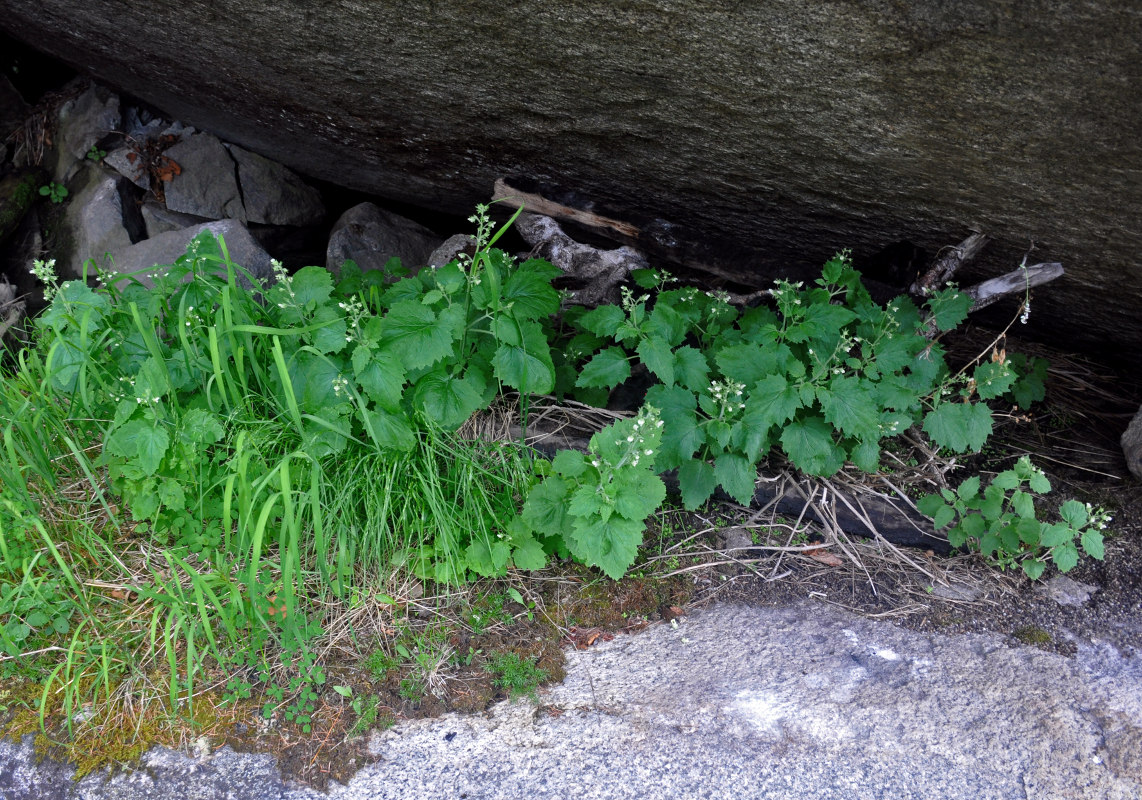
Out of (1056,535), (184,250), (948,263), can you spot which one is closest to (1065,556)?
(1056,535)

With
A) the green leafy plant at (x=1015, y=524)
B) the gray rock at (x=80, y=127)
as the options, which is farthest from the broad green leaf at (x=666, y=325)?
the gray rock at (x=80, y=127)

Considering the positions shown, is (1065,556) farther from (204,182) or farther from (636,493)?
(204,182)

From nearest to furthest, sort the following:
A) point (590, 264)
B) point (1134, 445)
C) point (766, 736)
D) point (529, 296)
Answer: point (766, 736)
point (529, 296)
point (1134, 445)
point (590, 264)

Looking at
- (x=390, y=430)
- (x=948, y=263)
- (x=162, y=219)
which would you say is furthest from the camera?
(x=162, y=219)

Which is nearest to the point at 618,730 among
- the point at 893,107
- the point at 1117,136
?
the point at 893,107

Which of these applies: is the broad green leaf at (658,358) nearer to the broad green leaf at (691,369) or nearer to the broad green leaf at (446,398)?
the broad green leaf at (691,369)

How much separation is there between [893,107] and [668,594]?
5.62 ft

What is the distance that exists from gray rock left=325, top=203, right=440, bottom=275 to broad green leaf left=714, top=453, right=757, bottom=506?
97.7 inches

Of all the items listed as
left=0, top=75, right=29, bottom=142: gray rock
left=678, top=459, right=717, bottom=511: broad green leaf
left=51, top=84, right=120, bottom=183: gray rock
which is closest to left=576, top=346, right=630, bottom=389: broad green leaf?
left=678, top=459, right=717, bottom=511: broad green leaf

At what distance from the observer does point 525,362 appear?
281 centimetres

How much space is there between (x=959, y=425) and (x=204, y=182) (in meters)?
4.23

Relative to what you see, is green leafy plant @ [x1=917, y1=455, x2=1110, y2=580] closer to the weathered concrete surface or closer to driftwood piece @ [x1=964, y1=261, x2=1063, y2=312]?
the weathered concrete surface

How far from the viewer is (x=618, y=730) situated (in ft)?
7.41

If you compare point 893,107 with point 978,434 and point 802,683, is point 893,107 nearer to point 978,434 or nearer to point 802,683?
point 978,434
